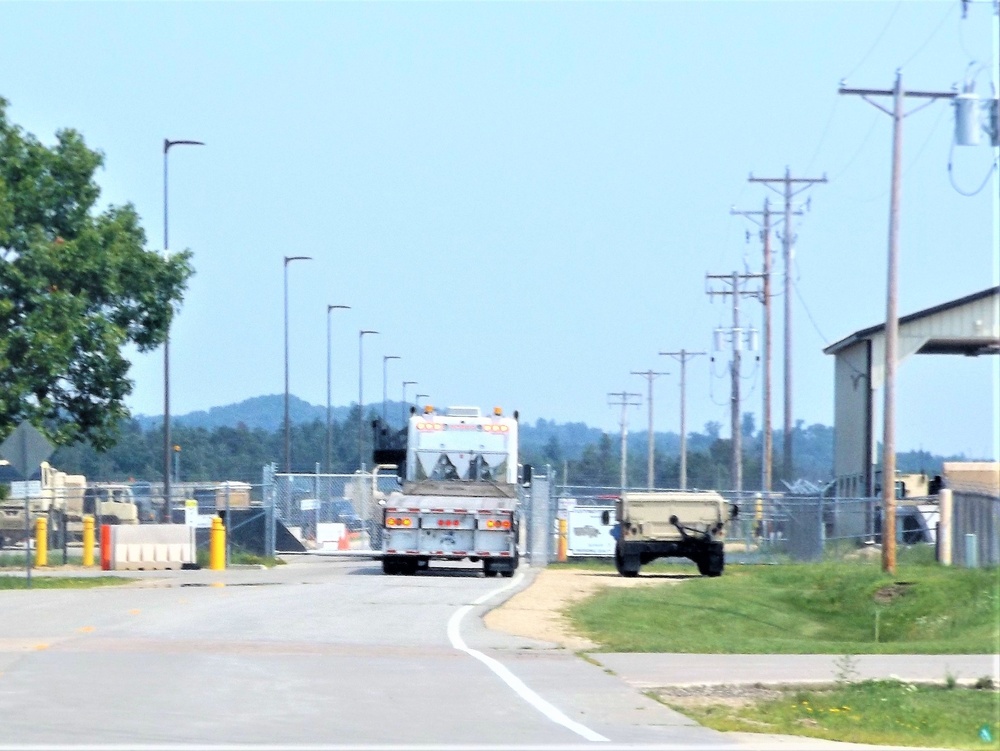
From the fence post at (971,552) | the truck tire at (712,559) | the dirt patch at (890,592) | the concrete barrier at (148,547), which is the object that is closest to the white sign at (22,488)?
the concrete barrier at (148,547)

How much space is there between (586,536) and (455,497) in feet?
34.9

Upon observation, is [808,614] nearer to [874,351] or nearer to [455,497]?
[455,497]

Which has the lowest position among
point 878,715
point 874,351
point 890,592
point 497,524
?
point 890,592

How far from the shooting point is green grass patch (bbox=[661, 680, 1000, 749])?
39.2ft

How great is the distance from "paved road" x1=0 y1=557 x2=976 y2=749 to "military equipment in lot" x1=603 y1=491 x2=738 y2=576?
10763 mm

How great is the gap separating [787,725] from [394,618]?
347 inches

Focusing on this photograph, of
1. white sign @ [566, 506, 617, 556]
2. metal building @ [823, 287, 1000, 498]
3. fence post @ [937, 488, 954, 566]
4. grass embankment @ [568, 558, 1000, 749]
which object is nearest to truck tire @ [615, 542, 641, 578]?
grass embankment @ [568, 558, 1000, 749]

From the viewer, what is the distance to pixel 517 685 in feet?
44.3

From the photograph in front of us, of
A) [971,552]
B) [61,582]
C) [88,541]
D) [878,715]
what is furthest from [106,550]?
[878,715]

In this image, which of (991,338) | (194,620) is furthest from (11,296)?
(991,338)

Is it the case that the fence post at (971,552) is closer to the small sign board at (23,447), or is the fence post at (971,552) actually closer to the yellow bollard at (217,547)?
the yellow bollard at (217,547)

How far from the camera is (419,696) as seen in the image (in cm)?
1263

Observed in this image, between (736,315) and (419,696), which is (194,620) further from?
(736,315)

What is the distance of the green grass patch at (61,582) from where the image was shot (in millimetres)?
27391
